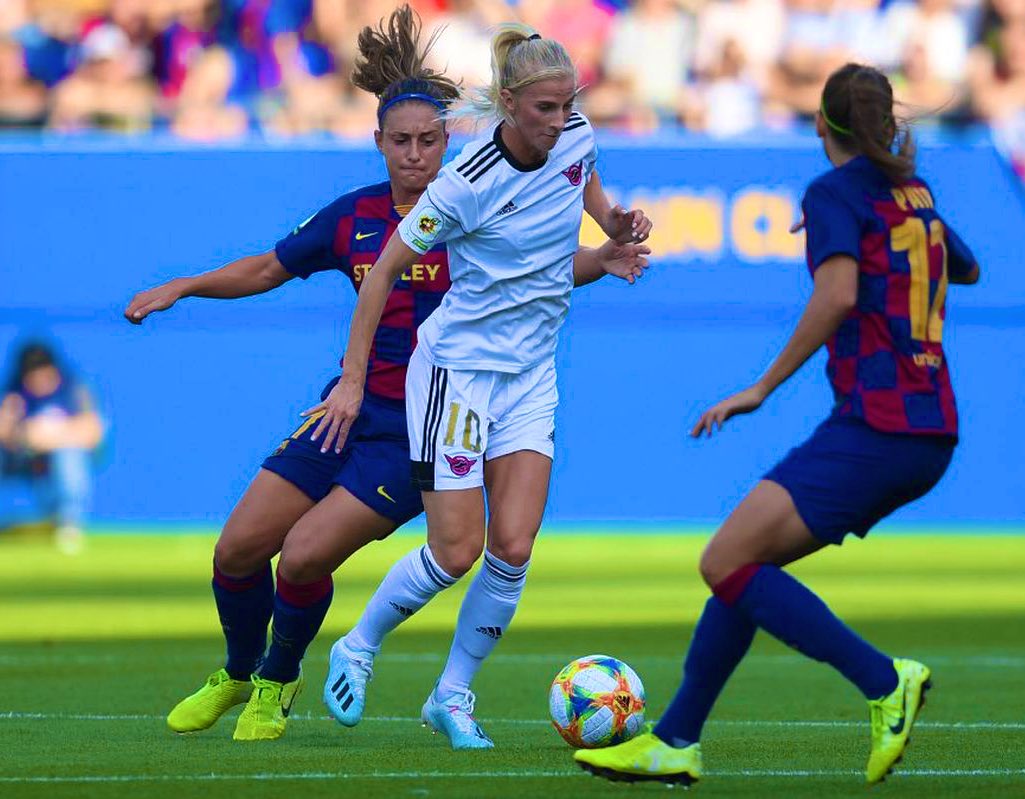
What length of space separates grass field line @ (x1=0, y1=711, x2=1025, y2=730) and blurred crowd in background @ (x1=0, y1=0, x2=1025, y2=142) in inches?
520

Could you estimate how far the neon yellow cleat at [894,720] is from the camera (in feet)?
16.3

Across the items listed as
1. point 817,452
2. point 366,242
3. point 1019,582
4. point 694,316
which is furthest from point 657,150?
point 817,452

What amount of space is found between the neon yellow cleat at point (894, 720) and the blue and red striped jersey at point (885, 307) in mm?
662

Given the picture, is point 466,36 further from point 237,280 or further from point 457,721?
point 457,721

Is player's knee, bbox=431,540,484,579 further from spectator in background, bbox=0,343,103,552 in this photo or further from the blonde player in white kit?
spectator in background, bbox=0,343,103,552

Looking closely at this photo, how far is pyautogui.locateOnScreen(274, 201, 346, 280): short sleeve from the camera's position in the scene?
272 inches

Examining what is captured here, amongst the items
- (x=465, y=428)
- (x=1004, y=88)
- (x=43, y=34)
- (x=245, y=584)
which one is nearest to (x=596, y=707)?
(x=465, y=428)

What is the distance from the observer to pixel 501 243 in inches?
244

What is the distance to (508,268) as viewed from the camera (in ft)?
20.4

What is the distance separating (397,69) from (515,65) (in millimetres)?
1126

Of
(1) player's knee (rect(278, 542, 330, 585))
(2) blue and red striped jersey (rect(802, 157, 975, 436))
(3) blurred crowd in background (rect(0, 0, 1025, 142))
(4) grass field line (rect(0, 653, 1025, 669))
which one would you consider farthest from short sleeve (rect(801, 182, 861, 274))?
(3) blurred crowd in background (rect(0, 0, 1025, 142))

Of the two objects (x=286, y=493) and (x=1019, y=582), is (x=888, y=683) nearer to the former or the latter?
(x=286, y=493)

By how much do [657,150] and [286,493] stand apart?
528 inches

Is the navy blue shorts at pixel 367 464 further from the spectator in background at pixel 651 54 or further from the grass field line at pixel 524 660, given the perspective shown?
the spectator in background at pixel 651 54
